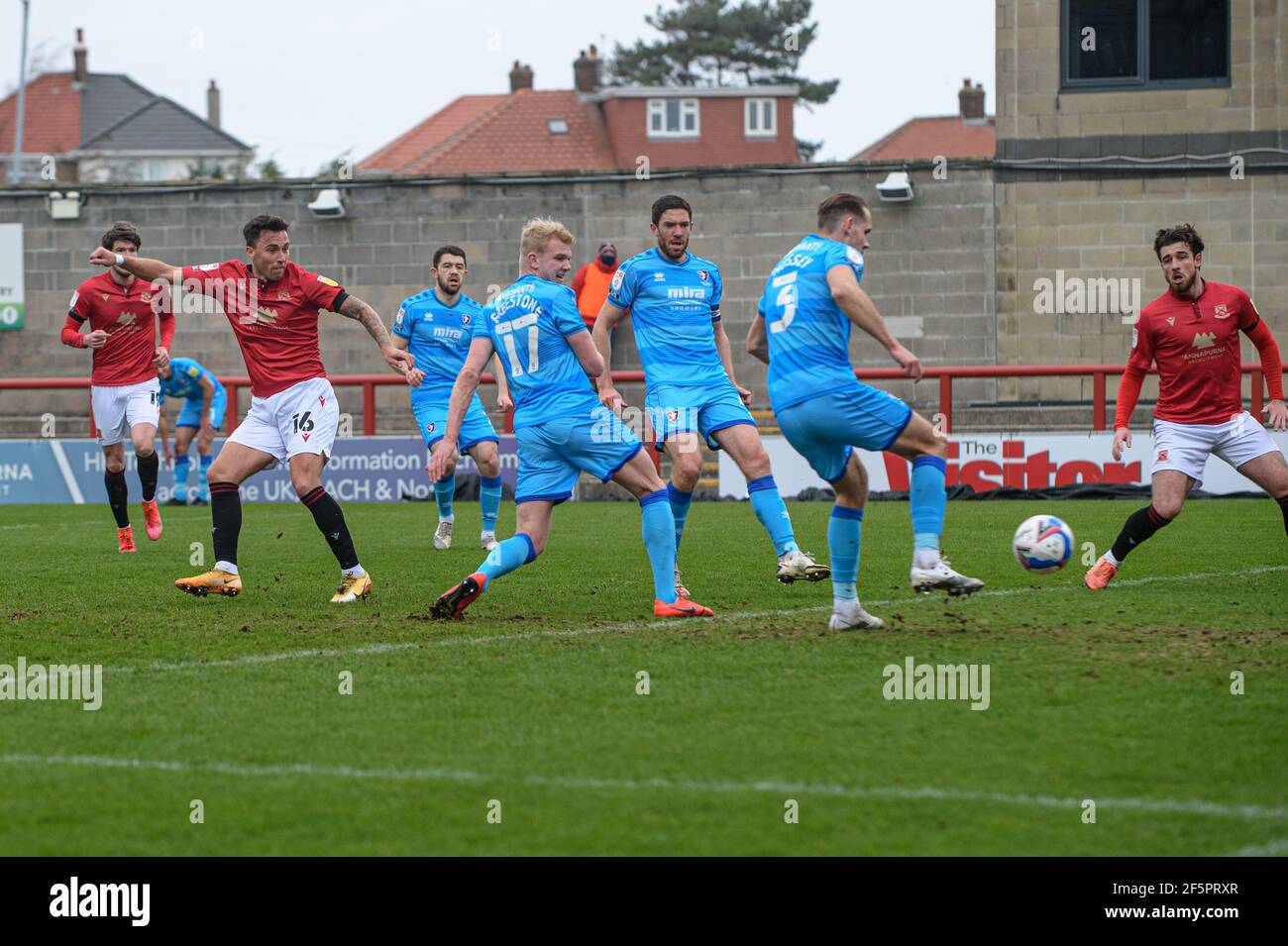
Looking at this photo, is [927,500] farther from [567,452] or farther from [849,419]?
[567,452]

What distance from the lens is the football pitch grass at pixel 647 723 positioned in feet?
14.1

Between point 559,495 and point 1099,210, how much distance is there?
1671cm

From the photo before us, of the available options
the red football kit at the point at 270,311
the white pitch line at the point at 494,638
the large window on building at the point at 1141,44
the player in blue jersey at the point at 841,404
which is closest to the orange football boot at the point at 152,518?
the red football kit at the point at 270,311

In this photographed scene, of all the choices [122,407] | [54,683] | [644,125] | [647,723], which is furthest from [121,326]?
[644,125]

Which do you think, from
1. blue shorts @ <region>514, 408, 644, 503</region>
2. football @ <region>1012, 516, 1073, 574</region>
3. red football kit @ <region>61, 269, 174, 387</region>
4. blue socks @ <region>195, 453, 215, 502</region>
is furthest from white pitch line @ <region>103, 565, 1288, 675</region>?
blue socks @ <region>195, 453, 215, 502</region>

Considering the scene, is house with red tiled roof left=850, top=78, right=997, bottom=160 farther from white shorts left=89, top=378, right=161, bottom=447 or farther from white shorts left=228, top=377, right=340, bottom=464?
white shorts left=228, top=377, right=340, bottom=464

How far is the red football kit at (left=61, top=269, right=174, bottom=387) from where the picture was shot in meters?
12.5

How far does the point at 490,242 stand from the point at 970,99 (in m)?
52.1

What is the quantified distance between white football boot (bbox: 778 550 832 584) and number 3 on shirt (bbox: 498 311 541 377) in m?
2.01

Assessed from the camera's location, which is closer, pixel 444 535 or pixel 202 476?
pixel 444 535

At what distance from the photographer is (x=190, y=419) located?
19.0 metres

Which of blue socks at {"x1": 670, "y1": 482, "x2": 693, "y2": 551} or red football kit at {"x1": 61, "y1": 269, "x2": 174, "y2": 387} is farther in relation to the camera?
red football kit at {"x1": 61, "y1": 269, "x2": 174, "y2": 387}

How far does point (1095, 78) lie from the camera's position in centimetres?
2309

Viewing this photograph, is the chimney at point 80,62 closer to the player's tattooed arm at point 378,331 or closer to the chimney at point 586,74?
the chimney at point 586,74
